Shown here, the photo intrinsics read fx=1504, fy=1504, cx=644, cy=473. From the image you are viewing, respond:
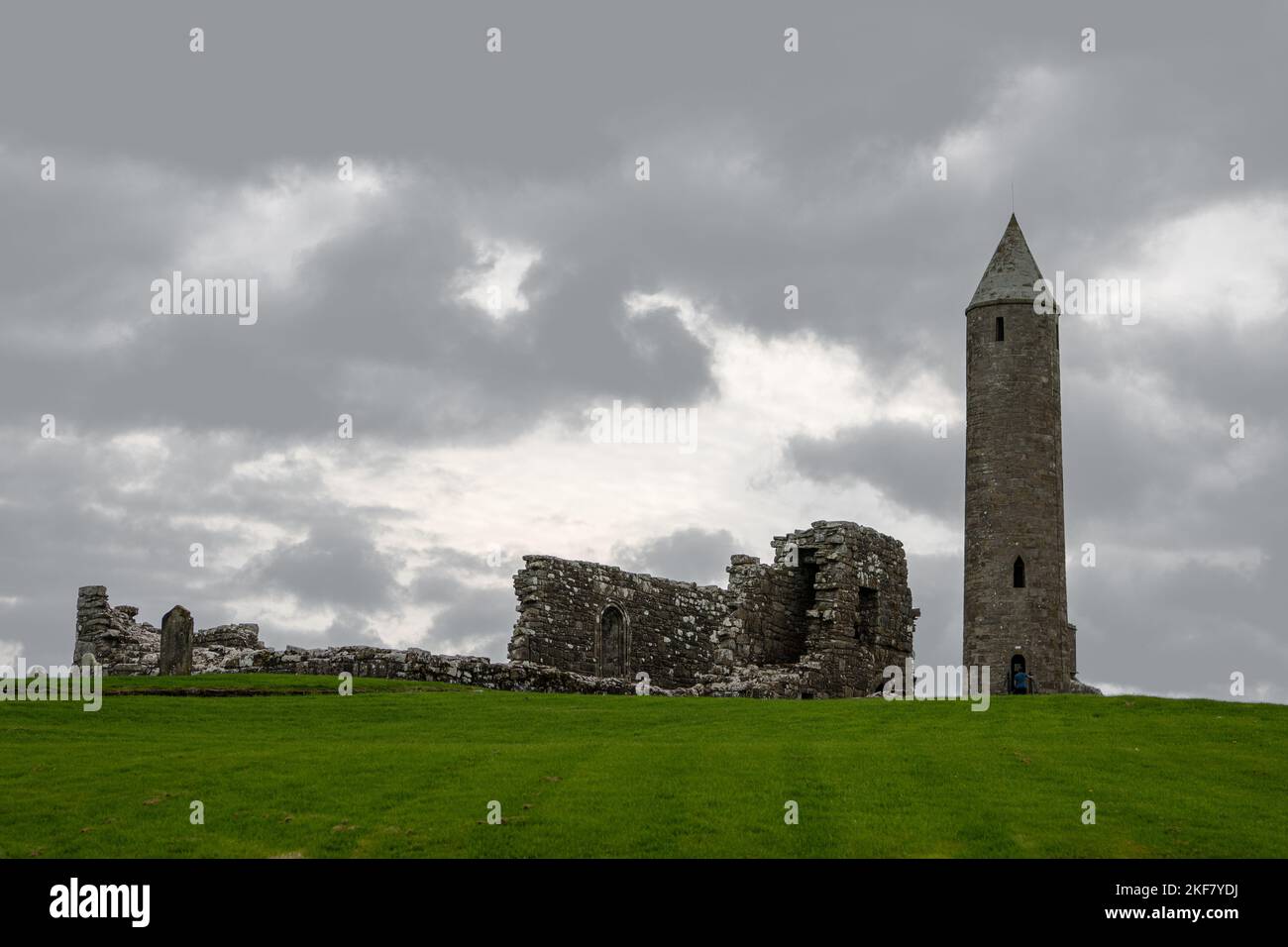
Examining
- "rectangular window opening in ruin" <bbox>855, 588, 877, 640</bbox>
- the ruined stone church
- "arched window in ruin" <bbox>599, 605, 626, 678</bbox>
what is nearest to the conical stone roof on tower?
the ruined stone church

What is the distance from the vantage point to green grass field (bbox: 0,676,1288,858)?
53.1 feet

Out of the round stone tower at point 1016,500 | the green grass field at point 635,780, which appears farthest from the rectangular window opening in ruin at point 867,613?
the green grass field at point 635,780

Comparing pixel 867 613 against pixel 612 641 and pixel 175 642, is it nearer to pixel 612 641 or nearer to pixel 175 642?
pixel 612 641

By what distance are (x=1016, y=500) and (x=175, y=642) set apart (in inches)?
1157

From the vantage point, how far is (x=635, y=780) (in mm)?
→ 19250

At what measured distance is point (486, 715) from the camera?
28453 millimetres

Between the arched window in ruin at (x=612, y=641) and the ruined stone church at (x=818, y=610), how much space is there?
0.16 feet

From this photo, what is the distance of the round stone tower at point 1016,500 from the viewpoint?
5156cm

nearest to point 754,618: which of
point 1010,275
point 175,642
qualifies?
point 175,642

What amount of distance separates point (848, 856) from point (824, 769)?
473 cm
